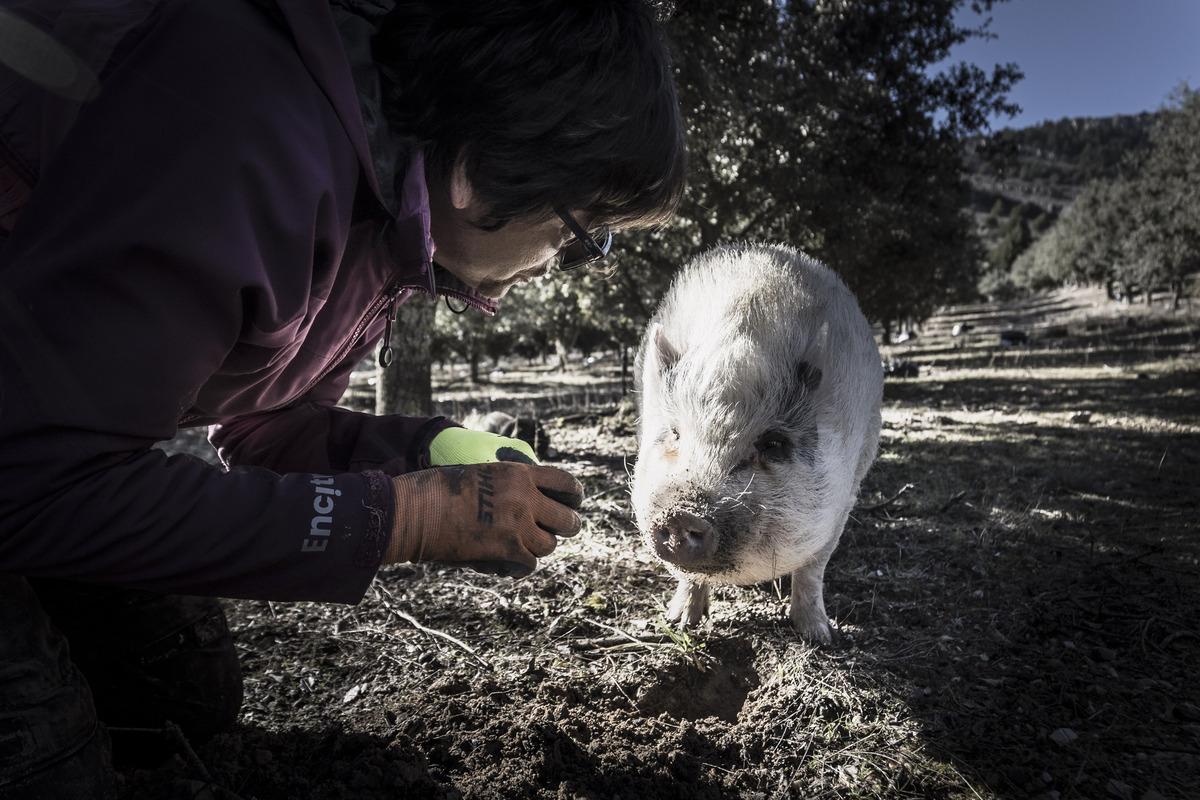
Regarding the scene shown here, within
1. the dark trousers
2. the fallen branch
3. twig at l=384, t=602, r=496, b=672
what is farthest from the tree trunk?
the dark trousers

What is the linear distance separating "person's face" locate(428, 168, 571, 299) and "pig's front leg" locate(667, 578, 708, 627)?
1755 millimetres

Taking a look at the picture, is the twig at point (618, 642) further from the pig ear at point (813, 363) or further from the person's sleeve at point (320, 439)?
the pig ear at point (813, 363)

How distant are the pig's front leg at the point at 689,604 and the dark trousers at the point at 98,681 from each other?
185 centimetres

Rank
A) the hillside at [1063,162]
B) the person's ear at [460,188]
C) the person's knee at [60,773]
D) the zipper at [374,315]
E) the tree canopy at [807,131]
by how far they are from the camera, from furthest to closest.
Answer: the hillside at [1063,162], the tree canopy at [807,131], the zipper at [374,315], the person's ear at [460,188], the person's knee at [60,773]

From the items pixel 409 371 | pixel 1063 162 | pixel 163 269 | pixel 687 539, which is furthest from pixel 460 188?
pixel 1063 162

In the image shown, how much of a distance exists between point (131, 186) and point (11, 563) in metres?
0.73

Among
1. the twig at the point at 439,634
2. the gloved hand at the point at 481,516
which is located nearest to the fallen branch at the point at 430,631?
the twig at the point at 439,634

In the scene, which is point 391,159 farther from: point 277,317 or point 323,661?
point 323,661

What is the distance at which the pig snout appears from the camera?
2436 mm

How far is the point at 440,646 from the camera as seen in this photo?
9.55ft

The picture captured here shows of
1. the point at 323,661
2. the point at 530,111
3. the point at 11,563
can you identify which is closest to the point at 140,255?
the point at 11,563

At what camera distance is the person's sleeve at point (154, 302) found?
1.15 m

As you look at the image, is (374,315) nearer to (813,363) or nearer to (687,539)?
(687,539)

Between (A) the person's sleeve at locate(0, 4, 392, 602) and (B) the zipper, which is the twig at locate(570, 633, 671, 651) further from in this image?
(A) the person's sleeve at locate(0, 4, 392, 602)
